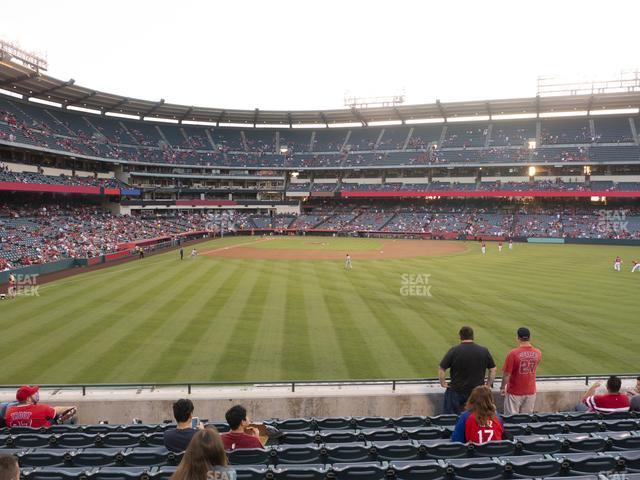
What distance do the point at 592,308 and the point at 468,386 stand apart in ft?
62.4

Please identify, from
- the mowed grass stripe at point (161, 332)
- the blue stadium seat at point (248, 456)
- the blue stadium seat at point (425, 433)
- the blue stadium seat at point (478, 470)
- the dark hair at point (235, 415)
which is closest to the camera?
the blue stadium seat at point (478, 470)

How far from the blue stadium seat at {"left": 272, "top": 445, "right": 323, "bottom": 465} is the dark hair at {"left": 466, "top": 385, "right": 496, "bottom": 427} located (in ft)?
6.94

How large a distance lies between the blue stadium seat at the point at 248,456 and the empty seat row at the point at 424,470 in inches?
9.1

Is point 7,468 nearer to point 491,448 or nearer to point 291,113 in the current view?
point 491,448

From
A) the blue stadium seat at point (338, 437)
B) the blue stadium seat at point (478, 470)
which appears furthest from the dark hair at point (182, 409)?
the blue stadium seat at point (478, 470)

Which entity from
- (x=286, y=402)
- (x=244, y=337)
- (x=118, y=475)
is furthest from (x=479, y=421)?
(x=244, y=337)

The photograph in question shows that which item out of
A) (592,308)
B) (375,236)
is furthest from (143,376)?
(375,236)

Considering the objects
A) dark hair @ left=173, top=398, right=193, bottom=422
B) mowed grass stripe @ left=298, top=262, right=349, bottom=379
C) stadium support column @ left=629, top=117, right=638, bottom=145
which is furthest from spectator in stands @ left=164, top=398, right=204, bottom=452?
stadium support column @ left=629, top=117, right=638, bottom=145

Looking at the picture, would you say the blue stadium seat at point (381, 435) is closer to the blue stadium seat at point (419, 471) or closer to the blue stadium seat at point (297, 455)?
the blue stadium seat at point (297, 455)

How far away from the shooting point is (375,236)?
76.8 metres

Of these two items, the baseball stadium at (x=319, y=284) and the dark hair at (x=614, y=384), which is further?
the dark hair at (x=614, y=384)

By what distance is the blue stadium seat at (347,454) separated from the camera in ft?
19.1

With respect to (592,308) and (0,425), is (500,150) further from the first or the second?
(0,425)

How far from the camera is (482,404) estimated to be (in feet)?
18.0
